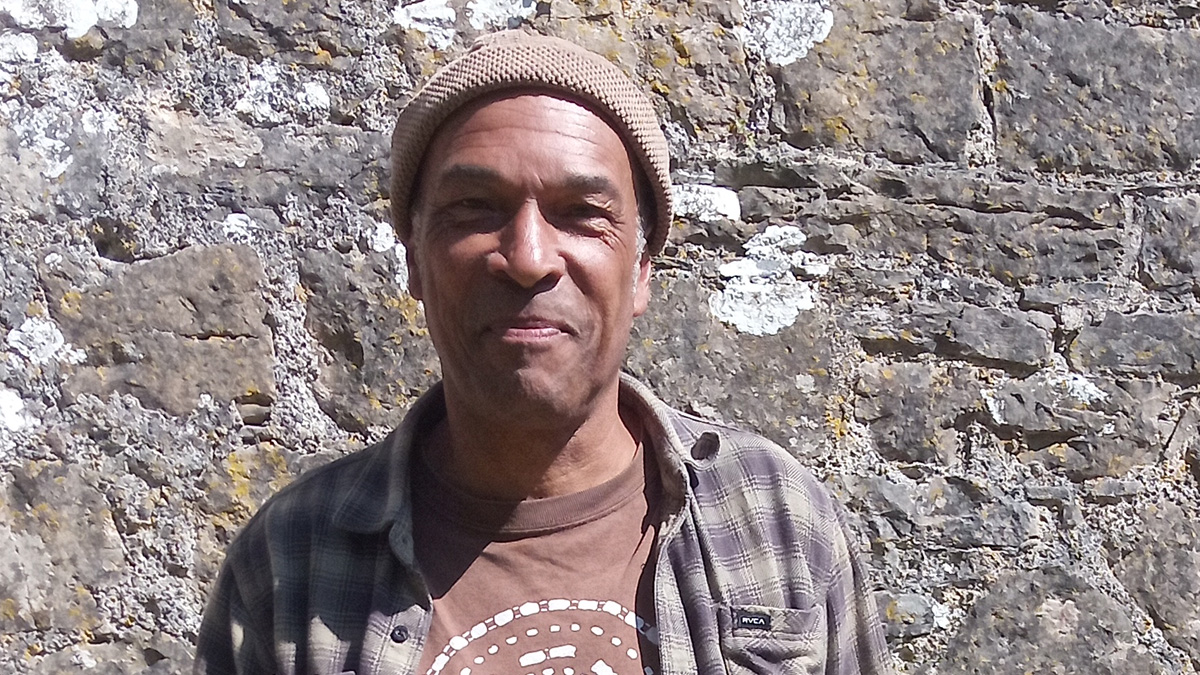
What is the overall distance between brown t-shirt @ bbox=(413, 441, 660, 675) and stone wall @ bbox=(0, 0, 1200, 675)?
410 mm

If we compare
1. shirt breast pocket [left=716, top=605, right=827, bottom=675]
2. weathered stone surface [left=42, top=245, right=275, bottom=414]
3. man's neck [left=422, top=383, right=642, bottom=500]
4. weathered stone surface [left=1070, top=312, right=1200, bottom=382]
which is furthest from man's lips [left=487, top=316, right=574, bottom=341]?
weathered stone surface [left=1070, top=312, right=1200, bottom=382]

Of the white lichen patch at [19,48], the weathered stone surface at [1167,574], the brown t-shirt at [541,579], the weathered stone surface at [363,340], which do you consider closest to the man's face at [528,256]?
the brown t-shirt at [541,579]

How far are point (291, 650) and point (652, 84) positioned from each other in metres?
0.97

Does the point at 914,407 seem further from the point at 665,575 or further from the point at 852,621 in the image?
the point at 665,575

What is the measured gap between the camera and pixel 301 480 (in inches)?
53.9

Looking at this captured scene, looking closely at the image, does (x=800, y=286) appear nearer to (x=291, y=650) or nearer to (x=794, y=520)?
(x=794, y=520)

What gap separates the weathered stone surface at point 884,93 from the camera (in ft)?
5.65

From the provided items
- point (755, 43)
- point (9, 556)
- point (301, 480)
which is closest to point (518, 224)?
point (301, 480)

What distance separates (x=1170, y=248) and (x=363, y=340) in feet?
4.11

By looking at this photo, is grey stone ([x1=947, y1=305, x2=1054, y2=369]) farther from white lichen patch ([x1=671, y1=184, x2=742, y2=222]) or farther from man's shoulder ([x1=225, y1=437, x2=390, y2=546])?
man's shoulder ([x1=225, y1=437, x2=390, y2=546])

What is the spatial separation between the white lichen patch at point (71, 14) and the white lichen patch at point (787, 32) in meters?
0.92

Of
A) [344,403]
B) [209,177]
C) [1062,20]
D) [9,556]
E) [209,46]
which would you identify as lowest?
[9,556]

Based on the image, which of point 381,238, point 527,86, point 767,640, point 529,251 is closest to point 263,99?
point 381,238

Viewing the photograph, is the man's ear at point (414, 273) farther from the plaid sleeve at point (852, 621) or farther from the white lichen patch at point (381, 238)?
the plaid sleeve at point (852, 621)
